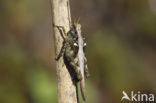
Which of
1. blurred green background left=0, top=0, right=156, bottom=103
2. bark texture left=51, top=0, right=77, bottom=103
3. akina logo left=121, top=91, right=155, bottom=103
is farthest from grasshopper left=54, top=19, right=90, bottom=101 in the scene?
akina logo left=121, top=91, right=155, bottom=103

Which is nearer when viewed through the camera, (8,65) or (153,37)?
(8,65)

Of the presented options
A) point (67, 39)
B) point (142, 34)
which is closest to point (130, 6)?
point (142, 34)

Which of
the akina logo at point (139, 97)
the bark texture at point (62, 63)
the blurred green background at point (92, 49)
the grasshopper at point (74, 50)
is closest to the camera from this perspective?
the bark texture at point (62, 63)

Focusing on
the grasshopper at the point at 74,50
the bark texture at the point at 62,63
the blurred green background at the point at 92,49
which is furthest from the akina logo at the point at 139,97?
the bark texture at the point at 62,63

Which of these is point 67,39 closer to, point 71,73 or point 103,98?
point 71,73

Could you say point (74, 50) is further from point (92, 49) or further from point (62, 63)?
point (92, 49)

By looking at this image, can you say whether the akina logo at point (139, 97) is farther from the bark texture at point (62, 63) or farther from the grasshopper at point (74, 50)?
the bark texture at point (62, 63)

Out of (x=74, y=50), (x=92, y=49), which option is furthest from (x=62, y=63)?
(x=92, y=49)
